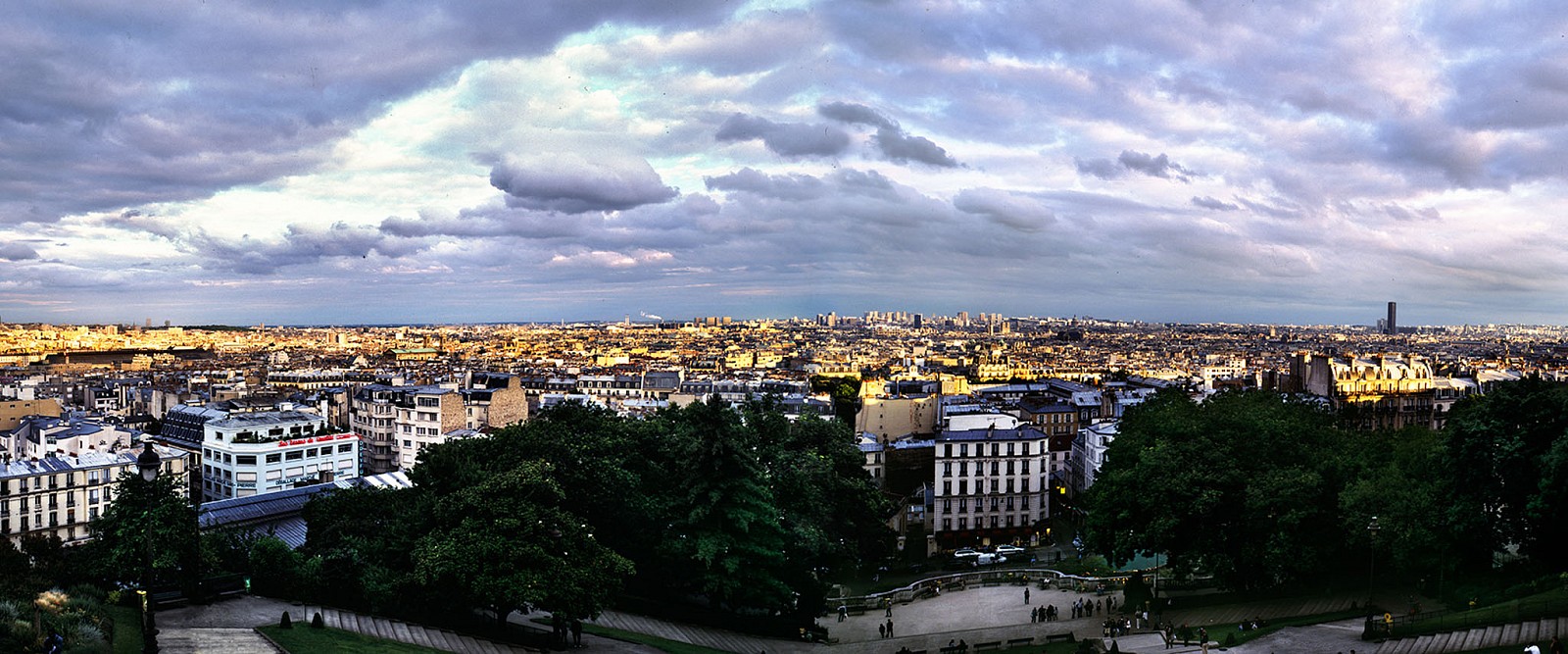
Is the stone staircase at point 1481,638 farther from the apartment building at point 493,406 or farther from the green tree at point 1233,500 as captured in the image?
the apartment building at point 493,406

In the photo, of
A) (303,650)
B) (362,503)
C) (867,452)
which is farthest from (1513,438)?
(867,452)

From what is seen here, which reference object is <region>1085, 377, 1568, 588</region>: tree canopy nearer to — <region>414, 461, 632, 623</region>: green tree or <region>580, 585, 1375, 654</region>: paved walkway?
<region>580, 585, 1375, 654</region>: paved walkway

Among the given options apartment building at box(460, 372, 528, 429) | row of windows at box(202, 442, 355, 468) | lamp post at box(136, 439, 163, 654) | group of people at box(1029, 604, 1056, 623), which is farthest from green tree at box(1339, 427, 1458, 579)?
apartment building at box(460, 372, 528, 429)

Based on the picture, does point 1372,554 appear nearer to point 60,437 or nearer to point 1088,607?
point 1088,607

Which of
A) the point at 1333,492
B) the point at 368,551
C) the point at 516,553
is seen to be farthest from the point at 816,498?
the point at 1333,492

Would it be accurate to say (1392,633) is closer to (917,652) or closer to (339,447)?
(917,652)

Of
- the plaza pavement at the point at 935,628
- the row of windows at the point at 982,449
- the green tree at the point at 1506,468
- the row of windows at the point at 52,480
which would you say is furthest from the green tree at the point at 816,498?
the row of windows at the point at 52,480
